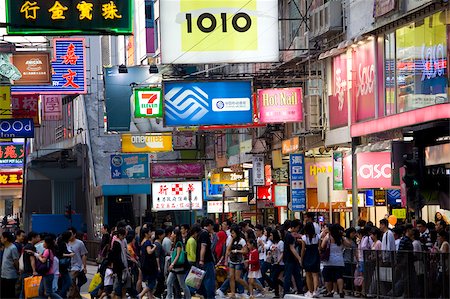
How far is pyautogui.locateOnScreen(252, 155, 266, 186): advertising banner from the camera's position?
45125mm

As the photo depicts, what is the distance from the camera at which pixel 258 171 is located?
149 feet

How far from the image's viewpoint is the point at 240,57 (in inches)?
1325

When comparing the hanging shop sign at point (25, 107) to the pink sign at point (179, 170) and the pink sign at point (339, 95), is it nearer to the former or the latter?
the pink sign at point (179, 170)

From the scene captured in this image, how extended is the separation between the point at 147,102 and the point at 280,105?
6.43 m

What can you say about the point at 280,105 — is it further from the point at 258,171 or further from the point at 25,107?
the point at 25,107

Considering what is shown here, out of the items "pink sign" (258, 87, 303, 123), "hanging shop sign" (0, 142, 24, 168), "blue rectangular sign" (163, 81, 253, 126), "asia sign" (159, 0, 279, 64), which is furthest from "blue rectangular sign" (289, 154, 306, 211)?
"hanging shop sign" (0, 142, 24, 168)

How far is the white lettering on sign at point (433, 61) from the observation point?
26594 millimetres

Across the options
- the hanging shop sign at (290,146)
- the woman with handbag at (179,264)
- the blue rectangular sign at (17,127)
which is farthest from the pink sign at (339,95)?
the blue rectangular sign at (17,127)

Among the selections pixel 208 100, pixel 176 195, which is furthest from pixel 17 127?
pixel 208 100

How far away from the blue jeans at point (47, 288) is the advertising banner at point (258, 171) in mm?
23036

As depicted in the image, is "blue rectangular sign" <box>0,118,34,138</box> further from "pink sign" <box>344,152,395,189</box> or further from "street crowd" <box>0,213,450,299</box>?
"street crowd" <box>0,213,450,299</box>

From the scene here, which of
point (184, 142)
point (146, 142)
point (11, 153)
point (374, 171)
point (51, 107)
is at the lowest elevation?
point (374, 171)

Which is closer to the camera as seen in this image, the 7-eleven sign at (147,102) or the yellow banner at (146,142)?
the 7-eleven sign at (147,102)

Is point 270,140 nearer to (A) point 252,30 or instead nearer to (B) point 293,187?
(B) point 293,187
